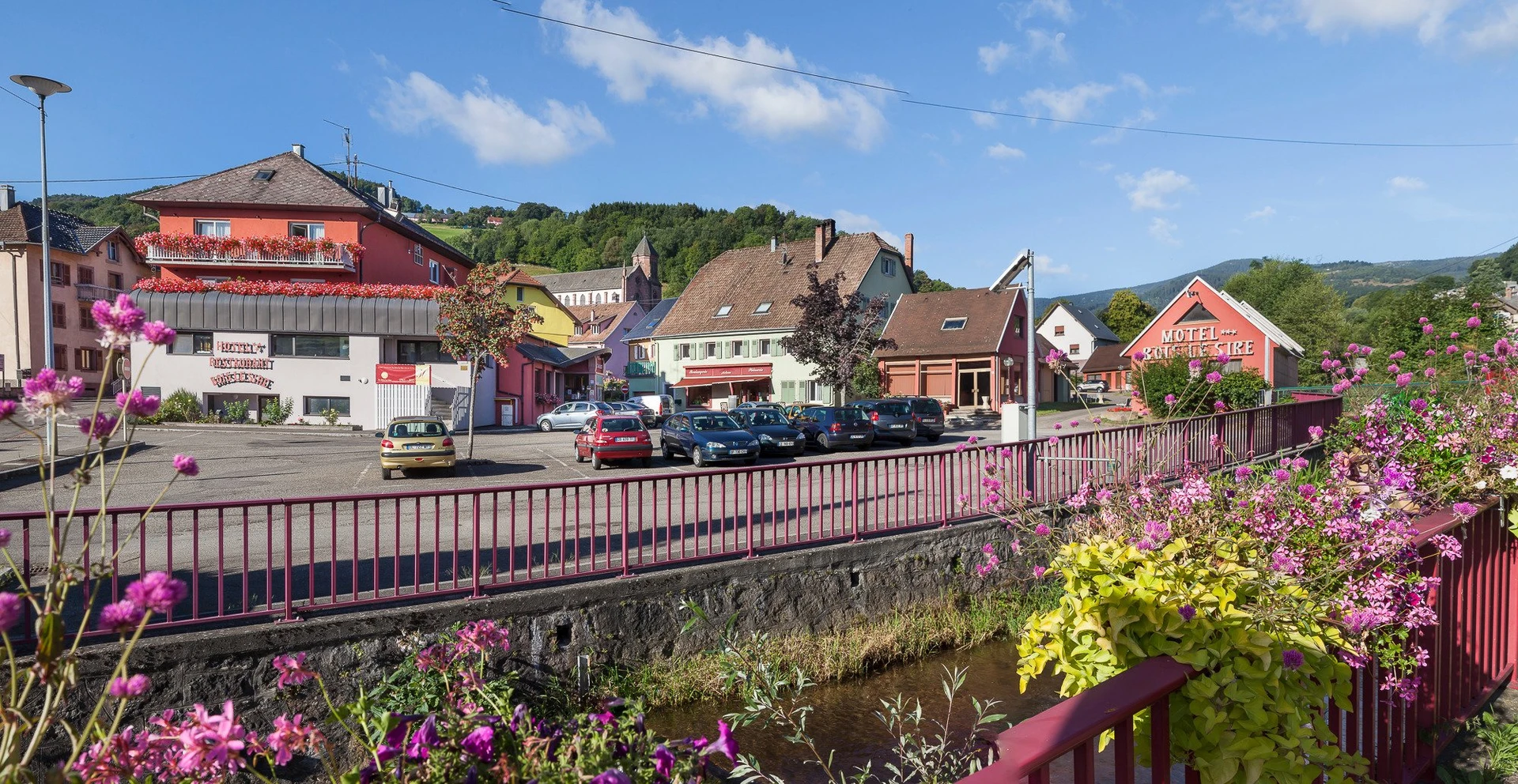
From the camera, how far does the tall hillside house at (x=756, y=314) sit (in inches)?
1994

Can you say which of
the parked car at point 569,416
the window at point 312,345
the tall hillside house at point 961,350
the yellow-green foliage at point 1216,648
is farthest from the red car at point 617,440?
the tall hillside house at point 961,350

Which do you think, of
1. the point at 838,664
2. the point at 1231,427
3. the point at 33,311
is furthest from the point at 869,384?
the point at 33,311

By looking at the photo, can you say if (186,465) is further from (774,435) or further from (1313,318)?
(1313,318)

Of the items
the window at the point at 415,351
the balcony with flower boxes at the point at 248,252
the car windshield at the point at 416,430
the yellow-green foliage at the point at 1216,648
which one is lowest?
the car windshield at the point at 416,430

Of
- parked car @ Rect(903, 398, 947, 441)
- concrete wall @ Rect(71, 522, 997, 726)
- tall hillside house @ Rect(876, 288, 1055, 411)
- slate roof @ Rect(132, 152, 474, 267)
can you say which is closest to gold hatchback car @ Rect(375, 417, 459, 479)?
concrete wall @ Rect(71, 522, 997, 726)

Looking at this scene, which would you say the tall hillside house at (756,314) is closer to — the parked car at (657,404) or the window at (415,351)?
the parked car at (657,404)

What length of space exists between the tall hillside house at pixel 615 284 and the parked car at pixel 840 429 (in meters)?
81.7

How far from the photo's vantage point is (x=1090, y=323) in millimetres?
76125

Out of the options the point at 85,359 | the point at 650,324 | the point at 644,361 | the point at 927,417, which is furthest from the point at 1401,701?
the point at 650,324

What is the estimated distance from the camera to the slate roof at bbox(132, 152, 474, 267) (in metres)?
37.4

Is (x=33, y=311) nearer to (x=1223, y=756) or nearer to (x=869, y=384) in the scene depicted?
(x=869, y=384)

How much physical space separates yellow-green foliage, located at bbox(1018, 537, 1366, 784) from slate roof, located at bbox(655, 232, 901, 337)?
4690cm

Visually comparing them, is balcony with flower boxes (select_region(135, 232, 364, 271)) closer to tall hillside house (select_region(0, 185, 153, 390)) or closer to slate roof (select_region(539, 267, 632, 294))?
tall hillside house (select_region(0, 185, 153, 390))

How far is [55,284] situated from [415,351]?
2888 centimetres
